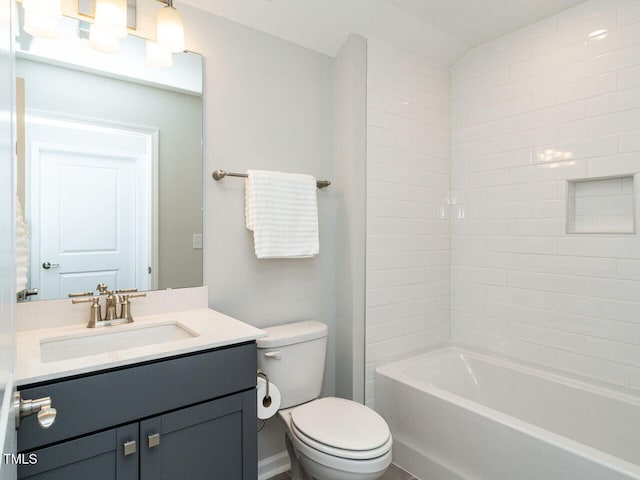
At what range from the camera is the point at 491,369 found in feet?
7.56

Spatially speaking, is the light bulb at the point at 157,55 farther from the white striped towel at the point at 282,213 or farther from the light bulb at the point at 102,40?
the white striped towel at the point at 282,213

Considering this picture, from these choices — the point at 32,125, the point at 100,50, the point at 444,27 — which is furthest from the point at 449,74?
the point at 32,125

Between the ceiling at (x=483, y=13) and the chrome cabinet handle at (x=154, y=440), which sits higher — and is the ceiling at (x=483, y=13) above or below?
above

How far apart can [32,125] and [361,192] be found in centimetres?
151

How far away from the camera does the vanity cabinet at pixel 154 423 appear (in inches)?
40.2

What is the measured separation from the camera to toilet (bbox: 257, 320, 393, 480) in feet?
4.76

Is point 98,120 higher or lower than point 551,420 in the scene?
higher

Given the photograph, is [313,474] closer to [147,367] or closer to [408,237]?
[147,367]

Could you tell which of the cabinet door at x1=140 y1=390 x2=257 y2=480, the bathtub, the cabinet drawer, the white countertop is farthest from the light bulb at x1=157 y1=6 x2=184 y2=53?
the bathtub

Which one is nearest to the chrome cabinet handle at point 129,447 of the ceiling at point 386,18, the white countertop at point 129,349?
the white countertop at point 129,349

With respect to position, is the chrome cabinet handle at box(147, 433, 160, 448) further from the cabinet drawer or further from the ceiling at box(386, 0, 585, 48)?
the ceiling at box(386, 0, 585, 48)

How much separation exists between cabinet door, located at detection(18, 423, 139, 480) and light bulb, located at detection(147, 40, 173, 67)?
56.0 inches

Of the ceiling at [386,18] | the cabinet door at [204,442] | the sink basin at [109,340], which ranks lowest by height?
the cabinet door at [204,442]

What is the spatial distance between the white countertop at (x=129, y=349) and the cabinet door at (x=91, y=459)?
0.63 feet
